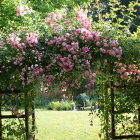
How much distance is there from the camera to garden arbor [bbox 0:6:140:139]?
414cm

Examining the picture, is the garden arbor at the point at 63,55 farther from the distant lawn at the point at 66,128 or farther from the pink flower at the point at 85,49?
the distant lawn at the point at 66,128

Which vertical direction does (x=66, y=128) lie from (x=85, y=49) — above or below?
below

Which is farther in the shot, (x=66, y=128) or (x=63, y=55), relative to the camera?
(x=66, y=128)

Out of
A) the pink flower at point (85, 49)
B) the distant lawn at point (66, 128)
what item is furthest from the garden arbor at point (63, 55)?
the distant lawn at point (66, 128)

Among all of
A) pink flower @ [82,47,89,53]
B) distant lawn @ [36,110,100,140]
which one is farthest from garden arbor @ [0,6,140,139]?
distant lawn @ [36,110,100,140]

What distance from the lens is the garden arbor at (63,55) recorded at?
4.14 meters

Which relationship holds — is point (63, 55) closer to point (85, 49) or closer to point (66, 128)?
point (85, 49)

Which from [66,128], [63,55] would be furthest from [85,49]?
A: [66,128]

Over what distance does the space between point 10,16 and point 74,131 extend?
4387 mm

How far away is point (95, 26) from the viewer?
4.50m

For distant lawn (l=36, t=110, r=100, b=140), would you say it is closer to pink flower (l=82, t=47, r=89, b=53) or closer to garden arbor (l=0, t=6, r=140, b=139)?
garden arbor (l=0, t=6, r=140, b=139)

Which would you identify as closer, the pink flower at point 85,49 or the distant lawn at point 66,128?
the pink flower at point 85,49

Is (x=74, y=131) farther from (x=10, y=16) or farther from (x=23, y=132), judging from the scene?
(x=10, y=16)

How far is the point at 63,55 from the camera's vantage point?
4.21 meters
